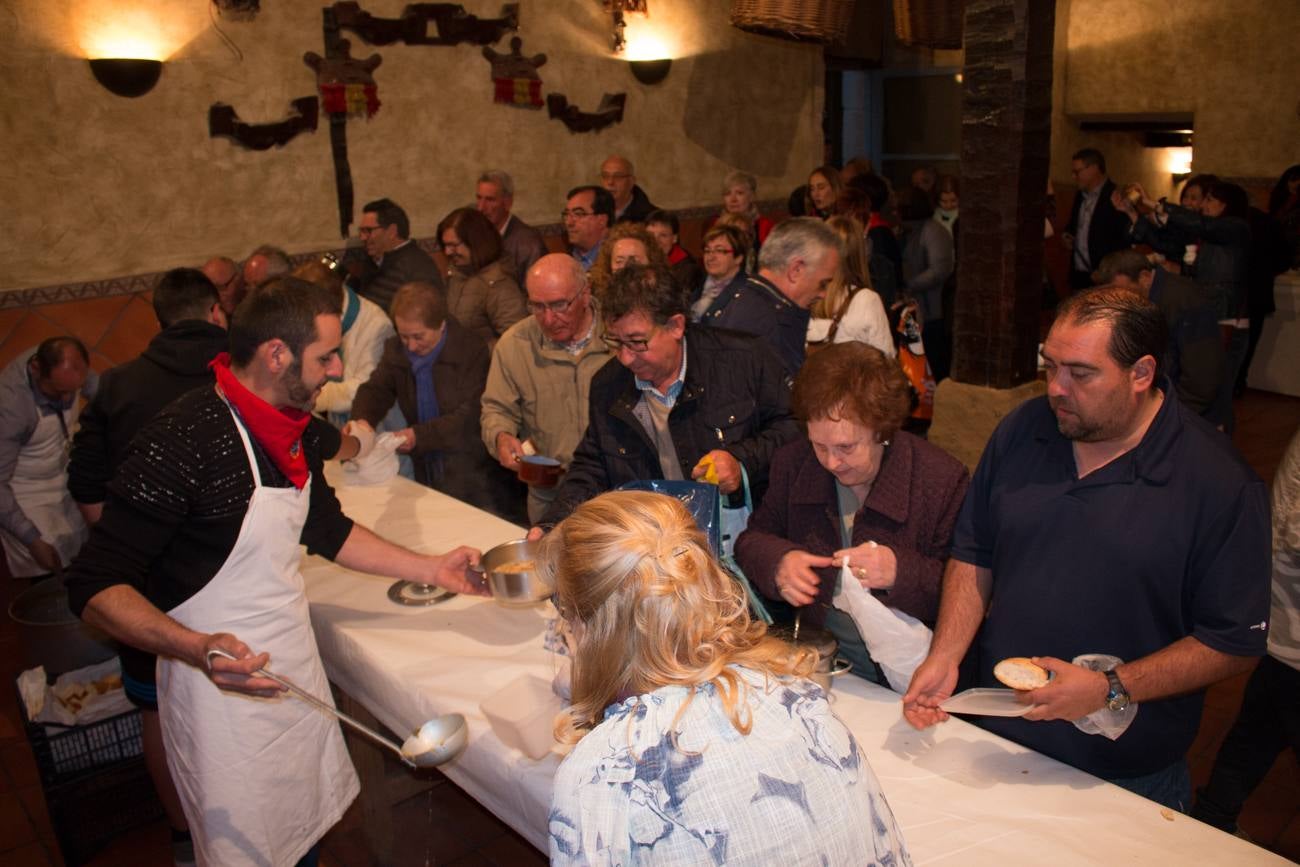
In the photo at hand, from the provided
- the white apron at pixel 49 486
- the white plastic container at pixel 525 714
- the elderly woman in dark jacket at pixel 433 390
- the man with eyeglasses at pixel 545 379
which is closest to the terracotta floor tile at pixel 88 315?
the white apron at pixel 49 486

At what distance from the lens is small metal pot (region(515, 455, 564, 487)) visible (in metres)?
3.36

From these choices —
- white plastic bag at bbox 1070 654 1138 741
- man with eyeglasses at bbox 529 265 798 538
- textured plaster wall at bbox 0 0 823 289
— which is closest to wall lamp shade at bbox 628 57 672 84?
textured plaster wall at bbox 0 0 823 289

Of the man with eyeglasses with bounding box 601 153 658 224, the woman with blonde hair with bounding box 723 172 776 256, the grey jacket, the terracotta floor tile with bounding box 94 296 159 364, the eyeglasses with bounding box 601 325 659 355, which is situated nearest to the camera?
the eyeglasses with bounding box 601 325 659 355

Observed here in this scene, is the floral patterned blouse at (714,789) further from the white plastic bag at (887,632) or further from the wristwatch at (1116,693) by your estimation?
the white plastic bag at (887,632)

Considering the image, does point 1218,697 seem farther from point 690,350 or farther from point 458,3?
point 458,3

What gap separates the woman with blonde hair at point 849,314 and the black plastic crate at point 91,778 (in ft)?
10.4

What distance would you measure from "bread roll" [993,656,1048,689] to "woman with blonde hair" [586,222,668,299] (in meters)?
3.02

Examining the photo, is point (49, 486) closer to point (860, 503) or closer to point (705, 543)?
point (860, 503)

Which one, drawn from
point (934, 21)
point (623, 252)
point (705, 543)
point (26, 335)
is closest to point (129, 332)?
point (26, 335)

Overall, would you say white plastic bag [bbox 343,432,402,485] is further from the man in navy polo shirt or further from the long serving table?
the man in navy polo shirt

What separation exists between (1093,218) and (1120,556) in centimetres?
736

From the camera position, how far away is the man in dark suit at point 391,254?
19.2 ft

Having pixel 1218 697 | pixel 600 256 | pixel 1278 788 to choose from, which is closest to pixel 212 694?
pixel 600 256

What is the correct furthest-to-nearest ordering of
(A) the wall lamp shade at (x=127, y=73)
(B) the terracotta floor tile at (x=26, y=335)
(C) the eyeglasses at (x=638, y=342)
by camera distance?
(A) the wall lamp shade at (x=127, y=73) → (B) the terracotta floor tile at (x=26, y=335) → (C) the eyeglasses at (x=638, y=342)
